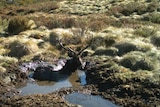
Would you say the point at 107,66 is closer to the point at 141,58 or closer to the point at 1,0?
the point at 141,58

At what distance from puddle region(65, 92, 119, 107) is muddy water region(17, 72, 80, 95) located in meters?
1.22

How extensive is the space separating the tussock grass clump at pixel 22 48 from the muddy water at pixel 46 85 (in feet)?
11.3

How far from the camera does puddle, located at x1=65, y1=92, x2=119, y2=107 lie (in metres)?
13.5

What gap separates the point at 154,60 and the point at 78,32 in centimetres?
657

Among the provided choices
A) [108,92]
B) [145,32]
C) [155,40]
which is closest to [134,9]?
[145,32]

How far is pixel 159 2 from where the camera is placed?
30.9 metres

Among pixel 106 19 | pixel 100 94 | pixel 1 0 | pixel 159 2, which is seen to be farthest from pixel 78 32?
pixel 1 0

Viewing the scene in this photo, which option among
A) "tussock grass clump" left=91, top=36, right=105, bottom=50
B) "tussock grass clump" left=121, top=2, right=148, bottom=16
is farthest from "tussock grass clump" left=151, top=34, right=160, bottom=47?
"tussock grass clump" left=121, top=2, right=148, bottom=16

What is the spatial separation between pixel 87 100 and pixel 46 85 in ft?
8.63

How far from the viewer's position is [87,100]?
13852 mm

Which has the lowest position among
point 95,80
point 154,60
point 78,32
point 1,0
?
point 95,80

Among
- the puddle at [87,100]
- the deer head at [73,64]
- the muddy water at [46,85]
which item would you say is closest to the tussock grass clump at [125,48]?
the deer head at [73,64]

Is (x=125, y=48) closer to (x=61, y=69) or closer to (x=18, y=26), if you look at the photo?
(x=61, y=69)

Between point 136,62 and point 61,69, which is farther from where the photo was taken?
point 61,69
